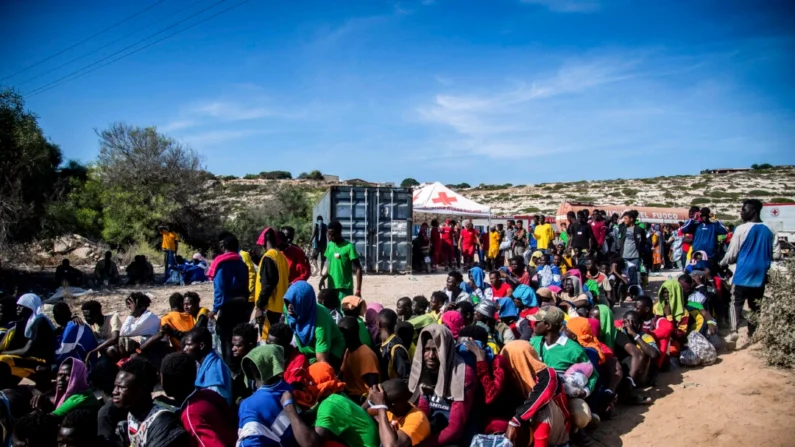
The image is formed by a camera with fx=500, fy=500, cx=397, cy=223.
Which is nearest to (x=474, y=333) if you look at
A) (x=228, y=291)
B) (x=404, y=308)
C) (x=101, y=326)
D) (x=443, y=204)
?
(x=404, y=308)

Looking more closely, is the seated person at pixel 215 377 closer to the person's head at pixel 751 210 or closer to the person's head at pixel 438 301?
Answer: the person's head at pixel 438 301

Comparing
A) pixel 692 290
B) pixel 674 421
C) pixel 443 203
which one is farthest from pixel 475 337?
pixel 443 203

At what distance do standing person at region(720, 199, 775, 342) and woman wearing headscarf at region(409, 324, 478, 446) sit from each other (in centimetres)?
432

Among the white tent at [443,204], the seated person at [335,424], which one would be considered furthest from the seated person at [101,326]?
the white tent at [443,204]

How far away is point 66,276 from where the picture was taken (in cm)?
1184

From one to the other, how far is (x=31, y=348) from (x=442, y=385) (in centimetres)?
414

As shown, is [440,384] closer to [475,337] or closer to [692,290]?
[475,337]

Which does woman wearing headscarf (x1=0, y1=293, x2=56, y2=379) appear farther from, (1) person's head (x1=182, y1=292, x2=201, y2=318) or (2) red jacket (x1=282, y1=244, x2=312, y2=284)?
(2) red jacket (x1=282, y1=244, x2=312, y2=284)

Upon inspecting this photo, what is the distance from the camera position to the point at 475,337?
4473 millimetres

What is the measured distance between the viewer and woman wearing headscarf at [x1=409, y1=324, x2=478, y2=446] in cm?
370

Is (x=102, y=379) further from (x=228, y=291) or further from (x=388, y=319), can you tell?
(x=388, y=319)

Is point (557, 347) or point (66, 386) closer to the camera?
point (66, 386)

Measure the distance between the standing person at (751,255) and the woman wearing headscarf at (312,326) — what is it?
4.99m

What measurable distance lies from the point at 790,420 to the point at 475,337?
118 inches
